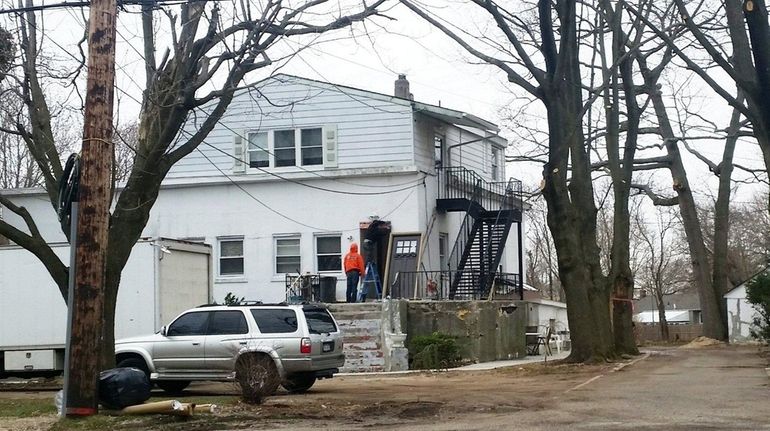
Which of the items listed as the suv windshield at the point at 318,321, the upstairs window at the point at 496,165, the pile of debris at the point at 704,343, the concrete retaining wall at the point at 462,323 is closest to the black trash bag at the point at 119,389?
the suv windshield at the point at 318,321

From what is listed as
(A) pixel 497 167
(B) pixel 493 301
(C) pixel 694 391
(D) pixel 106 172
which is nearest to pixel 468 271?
(B) pixel 493 301

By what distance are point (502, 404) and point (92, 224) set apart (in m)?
6.78

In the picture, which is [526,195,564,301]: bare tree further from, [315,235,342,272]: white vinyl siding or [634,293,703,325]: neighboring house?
[315,235,342,272]: white vinyl siding

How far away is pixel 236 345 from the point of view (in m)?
19.3

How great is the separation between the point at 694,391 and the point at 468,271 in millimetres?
13590

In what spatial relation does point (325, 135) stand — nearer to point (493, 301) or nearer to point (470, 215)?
point (470, 215)

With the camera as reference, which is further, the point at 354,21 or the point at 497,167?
the point at 497,167

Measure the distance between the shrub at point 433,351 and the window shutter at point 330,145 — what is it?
845cm

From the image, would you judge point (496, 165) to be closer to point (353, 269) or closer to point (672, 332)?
point (353, 269)

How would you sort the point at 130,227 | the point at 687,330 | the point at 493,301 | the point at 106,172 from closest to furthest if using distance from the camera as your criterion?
the point at 106,172, the point at 130,227, the point at 493,301, the point at 687,330

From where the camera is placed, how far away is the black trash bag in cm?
1395

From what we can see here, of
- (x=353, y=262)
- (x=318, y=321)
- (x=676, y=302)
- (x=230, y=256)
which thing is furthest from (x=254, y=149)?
(x=676, y=302)

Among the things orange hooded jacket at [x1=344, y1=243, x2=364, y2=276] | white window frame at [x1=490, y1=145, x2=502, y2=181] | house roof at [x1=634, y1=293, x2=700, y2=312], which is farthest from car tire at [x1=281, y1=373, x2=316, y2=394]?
house roof at [x1=634, y1=293, x2=700, y2=312]

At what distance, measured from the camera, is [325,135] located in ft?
108
